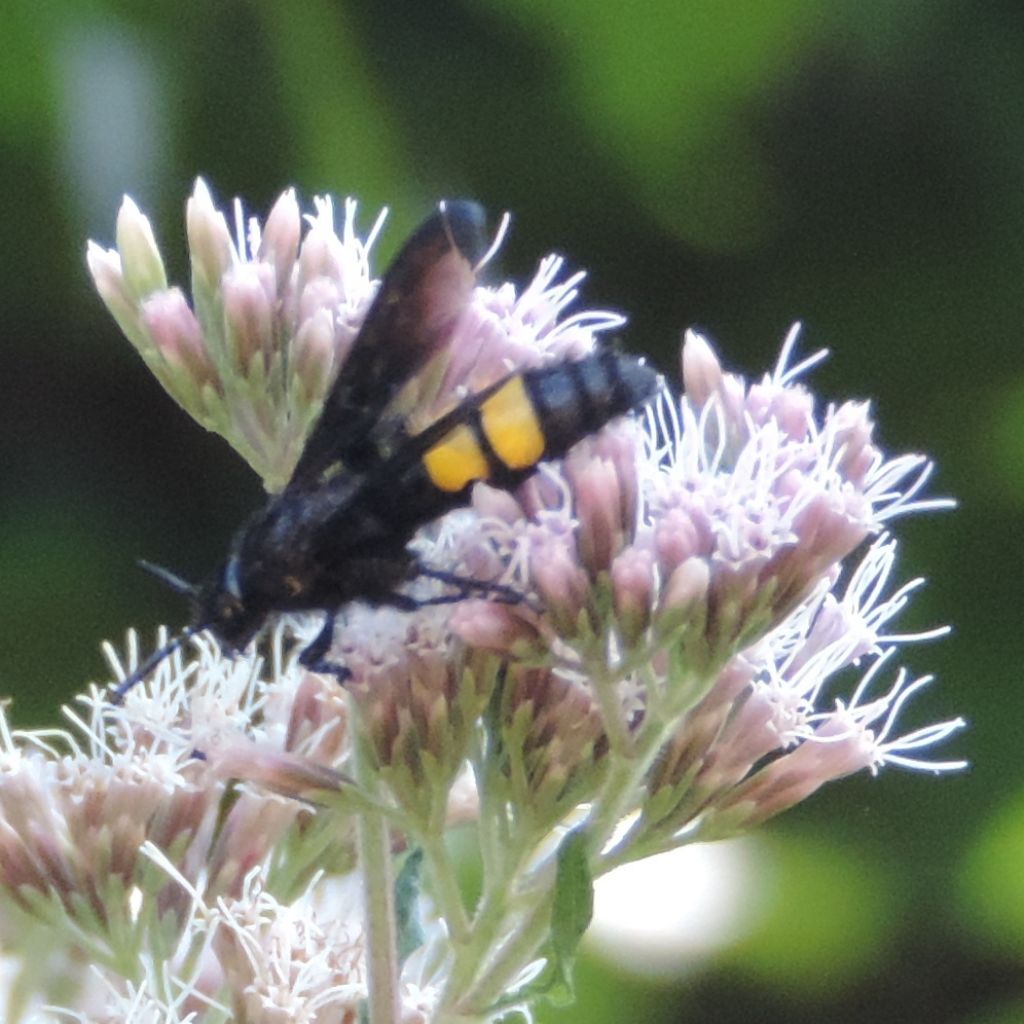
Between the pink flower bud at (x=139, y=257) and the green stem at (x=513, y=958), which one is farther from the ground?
the pink flower bud at (x=139, y=257)

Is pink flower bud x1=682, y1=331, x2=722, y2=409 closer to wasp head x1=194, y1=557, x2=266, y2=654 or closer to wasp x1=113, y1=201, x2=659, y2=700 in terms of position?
wasp x1=113, y1=201, x2=659, y2=700

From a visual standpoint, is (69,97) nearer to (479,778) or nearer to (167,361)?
(167,361)

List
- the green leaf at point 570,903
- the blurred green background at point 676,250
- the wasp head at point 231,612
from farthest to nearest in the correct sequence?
the blurred green background at point 676,250 < the wasp head at point 231,612 < the green leaf at point 570,903

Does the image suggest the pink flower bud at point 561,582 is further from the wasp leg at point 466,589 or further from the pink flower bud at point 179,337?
the pink flower bud at point 179,337

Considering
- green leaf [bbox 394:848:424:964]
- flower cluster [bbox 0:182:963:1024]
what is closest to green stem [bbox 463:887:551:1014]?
flower cluster [bbox 0:182:963:1024]

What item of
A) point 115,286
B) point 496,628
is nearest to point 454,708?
point 496,628

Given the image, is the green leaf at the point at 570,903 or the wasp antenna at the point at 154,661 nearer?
the green leaf at the point at 570,903

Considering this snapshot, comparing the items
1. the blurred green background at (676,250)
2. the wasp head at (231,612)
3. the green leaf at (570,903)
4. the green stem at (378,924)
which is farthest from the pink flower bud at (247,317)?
the blurred green background at (676,250)

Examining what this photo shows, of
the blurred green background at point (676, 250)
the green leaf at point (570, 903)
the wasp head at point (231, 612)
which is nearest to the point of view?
the green leaf at point (570, 903)
